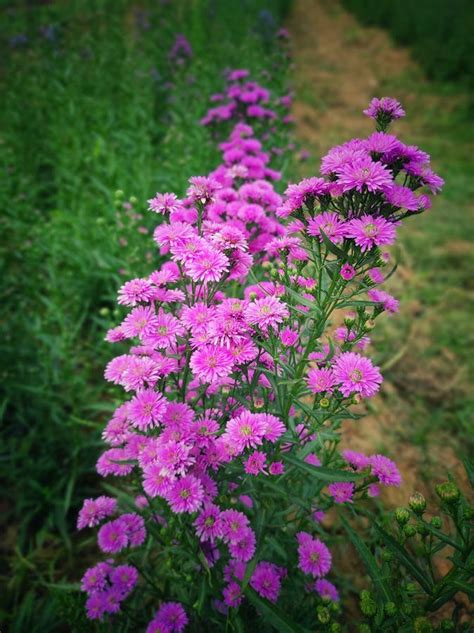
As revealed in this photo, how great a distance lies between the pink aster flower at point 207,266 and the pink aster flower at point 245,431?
348 mm

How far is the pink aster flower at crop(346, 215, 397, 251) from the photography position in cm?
92

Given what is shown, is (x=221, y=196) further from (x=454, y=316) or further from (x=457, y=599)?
(x=454, y=316)

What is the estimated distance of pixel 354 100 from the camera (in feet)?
23.7

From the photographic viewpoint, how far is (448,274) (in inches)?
138

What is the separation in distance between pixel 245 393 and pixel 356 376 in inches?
12.3

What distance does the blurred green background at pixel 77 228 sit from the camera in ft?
6.20

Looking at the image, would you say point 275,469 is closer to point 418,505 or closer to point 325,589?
point 418,505

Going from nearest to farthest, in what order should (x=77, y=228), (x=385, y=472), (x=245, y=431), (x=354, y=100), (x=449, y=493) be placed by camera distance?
1. (x=449, y=493)
2. (x=245, y=431)
3. (x=385, y=472)
4. (x=77, y=228)
5. (x=354, y=100)

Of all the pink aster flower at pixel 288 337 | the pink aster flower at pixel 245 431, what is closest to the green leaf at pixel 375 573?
the pink aster flower at pixel 245 431

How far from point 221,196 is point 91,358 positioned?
141cm

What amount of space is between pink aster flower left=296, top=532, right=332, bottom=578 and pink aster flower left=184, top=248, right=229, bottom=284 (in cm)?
87

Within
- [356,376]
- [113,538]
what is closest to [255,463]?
[356,376]

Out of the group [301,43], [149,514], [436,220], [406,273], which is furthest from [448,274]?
[301,43]

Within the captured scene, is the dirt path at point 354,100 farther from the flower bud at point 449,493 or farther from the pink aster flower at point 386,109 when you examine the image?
the pink aster flower at point 386,109
